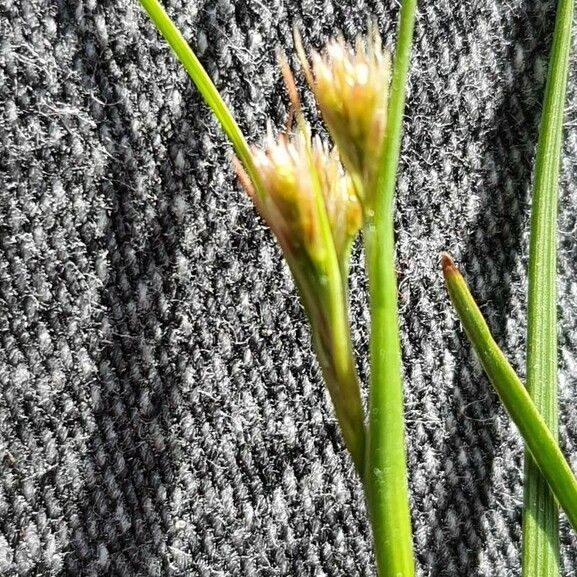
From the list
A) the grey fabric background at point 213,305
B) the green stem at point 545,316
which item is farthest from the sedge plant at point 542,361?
the grey fabric background at point 213,305

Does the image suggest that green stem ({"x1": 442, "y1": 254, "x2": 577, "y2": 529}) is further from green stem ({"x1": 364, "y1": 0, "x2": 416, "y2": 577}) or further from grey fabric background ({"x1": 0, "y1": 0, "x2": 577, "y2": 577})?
grey fabric background ({"x1": 0, "y1": 0, "x2": 577, "y2": 577})

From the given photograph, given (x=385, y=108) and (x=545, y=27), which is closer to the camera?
(x=385, y=108)

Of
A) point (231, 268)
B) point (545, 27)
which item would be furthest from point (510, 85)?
point (231, 268)

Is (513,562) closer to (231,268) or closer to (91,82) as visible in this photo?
(231,268)

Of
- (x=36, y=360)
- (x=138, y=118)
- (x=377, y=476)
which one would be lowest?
(x=377, y=476)

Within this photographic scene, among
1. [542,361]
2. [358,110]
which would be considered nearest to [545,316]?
[542,361]

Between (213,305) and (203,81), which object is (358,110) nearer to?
(203,81)

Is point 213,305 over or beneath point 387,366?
over

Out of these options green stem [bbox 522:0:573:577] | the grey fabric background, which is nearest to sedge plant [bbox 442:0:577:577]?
green stem [bbox 522:0:573:577]
